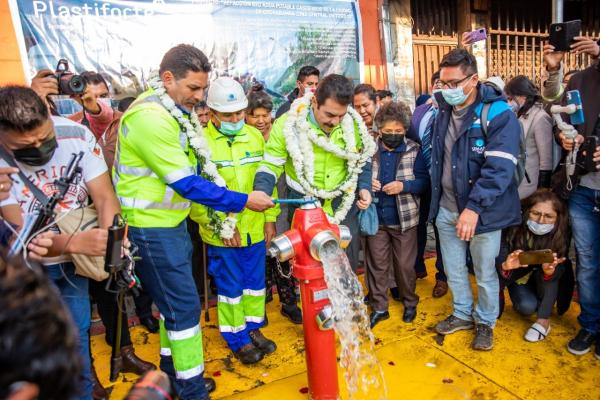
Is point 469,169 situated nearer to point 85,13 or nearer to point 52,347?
point 52,347

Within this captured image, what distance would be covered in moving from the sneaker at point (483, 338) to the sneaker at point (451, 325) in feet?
0.42

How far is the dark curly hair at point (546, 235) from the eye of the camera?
3172mm

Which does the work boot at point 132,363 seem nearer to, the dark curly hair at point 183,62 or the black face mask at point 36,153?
the black face mask at point 36,153

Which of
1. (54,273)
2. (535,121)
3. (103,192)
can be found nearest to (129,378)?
(54,273)

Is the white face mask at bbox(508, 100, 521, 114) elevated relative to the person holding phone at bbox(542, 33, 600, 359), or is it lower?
elevated

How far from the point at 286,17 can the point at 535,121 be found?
3687 mm

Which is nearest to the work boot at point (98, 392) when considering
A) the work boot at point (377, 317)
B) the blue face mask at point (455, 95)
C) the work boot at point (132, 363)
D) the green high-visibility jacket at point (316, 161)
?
the work boot at point (132, 363)

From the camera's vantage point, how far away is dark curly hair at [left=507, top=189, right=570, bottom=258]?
3172 mm

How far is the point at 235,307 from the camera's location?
3.09 metres

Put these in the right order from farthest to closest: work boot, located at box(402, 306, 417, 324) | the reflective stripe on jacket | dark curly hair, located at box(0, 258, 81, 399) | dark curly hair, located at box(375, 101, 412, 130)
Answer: work boot, located at box(402, 306, 417, 324)
dark curly hair, located at box(375, 101, 412, 130)
the reflective stripe on jacket
dark curly hair, located at box(0, 258, 81, 399)

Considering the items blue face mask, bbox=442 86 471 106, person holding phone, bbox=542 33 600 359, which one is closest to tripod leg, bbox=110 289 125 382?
blue face mask, bbox=442 86 471 106

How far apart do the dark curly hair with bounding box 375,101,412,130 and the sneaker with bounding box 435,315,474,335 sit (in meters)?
1.48

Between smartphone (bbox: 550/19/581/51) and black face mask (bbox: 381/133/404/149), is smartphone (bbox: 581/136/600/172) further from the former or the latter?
black face mask (bbox: 381/133/404/149)

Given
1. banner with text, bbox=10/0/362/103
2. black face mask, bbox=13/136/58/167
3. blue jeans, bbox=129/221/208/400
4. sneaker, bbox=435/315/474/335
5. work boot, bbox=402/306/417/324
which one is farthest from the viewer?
banner with text, bbox=10/0/362/103
